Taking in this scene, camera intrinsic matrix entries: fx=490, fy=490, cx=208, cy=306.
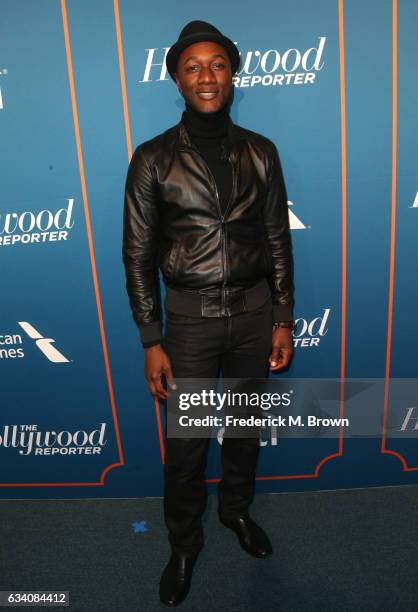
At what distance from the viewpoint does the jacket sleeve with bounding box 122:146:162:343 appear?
1697mm

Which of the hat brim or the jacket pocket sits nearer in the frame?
the hat brim

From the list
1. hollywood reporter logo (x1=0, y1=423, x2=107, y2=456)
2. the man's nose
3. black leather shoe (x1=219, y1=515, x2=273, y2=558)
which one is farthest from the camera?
hollywood reporter logo (x1=0, y1=423, x2=107, y2=456)

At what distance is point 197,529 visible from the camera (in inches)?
77.3

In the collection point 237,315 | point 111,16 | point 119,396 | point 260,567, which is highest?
point 111,16

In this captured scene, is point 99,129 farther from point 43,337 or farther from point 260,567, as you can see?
point 260,567

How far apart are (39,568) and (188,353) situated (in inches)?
45.6

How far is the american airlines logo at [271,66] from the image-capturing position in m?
1.94

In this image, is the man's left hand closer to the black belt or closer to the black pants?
the black pants

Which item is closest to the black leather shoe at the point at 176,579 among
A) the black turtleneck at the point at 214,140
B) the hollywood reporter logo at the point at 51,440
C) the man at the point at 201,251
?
the man at the point at 201,251

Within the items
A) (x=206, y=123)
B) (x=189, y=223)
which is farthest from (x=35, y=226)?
(x=206, y=123)

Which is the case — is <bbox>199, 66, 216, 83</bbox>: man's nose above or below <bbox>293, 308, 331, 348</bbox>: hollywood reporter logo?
above

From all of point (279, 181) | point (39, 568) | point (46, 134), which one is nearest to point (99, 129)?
point (46, 134)

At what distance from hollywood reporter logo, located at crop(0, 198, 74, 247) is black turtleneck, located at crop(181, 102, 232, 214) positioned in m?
0.67

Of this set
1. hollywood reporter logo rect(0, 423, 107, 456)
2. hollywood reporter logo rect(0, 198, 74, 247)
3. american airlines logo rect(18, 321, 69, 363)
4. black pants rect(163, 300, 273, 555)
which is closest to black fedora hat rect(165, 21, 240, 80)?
hollywood reporter logo rect(0, 198, 74, 247)
